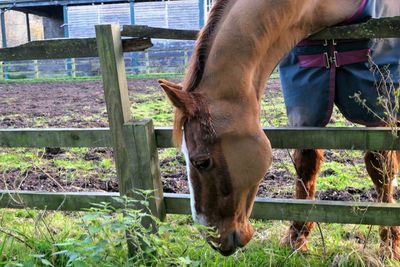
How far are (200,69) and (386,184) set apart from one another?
1.37 metres

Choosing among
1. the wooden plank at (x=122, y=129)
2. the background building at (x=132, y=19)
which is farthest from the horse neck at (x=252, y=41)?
the background building at (x=132, y=19)

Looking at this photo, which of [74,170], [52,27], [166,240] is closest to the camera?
[166,240]

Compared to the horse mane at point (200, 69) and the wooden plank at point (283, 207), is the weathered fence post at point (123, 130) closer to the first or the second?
the wooden plank at point (283, 207)

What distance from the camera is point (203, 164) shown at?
2.24 meters

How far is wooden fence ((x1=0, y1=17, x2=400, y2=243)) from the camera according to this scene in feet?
8.77

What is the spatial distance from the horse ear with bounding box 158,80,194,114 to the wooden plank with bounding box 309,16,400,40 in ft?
3.30

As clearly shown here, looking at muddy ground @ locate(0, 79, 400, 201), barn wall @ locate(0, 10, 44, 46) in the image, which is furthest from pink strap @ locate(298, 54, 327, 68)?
barn wall @ locate(0, 10, 44, 46)

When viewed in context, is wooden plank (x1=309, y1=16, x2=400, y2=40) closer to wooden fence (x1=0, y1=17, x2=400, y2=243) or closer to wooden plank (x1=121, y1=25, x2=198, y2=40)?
wooden fence (x1=0, y1=17, x2=400, y2=243)

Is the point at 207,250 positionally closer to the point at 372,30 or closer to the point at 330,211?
the point at 330,211

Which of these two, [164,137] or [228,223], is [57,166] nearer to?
[164,137]

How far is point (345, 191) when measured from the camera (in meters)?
4.36

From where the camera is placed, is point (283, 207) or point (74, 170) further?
point (74, 170)

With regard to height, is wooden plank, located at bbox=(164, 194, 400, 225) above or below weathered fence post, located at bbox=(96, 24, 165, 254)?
below

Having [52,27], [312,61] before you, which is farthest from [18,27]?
[312,61]
